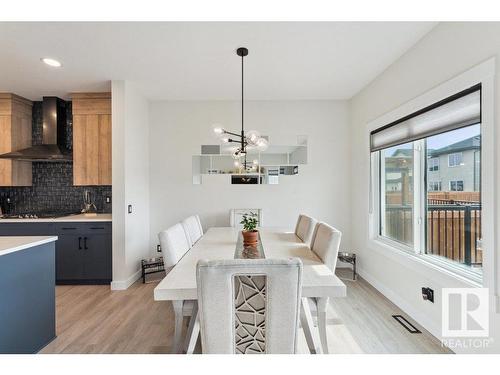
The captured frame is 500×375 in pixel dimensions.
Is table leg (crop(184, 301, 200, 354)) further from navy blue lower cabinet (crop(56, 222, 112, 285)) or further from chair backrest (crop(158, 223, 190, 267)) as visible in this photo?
navy blue lower cabinet (crop(56, 222, 112, 285))

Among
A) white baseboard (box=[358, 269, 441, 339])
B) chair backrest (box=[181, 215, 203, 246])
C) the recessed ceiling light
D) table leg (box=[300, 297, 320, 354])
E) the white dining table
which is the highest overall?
the recessed ceiling light

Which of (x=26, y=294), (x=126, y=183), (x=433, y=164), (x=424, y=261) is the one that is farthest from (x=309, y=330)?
(x=126, y=183)

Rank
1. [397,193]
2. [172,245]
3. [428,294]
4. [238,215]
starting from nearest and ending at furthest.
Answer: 1. [172,245]
2. [428,294]
3. [397,193]
4. [238,215]

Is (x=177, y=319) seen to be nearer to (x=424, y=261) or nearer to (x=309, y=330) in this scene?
(x=309, y=330)

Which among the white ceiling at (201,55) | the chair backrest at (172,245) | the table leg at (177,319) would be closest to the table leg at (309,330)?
the table leg at (177,319)

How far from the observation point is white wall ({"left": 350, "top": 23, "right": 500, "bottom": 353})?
169 cm

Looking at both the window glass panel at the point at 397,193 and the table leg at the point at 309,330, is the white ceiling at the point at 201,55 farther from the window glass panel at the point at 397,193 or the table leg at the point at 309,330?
the table leg at the point at 309,330

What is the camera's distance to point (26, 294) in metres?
1.80

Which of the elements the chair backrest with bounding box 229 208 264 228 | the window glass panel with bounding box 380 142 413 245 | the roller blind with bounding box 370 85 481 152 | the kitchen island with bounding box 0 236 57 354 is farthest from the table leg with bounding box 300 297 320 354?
the chair backrest with bounding box 229 208 264 228

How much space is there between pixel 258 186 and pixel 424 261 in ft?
7.62

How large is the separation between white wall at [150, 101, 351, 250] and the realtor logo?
2.00 m

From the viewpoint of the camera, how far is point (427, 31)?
2135 millimetres

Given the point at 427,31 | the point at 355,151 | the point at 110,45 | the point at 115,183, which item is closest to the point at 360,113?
the point at 355,151

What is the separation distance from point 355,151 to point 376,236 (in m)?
1.26
